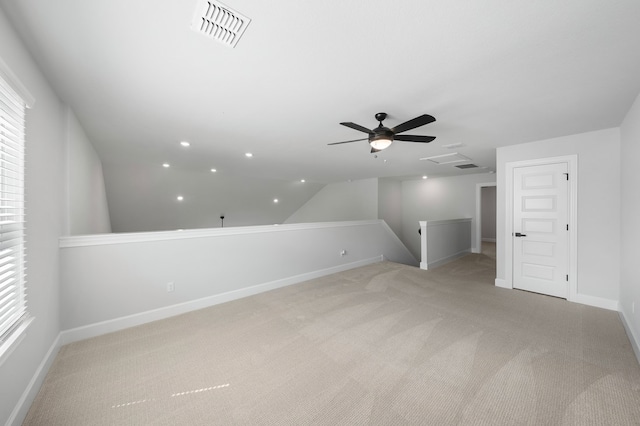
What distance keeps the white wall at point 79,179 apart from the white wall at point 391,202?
686cm

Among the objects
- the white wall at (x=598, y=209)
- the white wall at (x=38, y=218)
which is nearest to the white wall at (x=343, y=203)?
the white wall at (x=598, y=209)

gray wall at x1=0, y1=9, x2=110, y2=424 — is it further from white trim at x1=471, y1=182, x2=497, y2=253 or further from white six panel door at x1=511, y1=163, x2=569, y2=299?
white trim at x1=471, y1=182, x2=497, y2=253

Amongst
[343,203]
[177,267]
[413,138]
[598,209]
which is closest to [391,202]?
[343,203]

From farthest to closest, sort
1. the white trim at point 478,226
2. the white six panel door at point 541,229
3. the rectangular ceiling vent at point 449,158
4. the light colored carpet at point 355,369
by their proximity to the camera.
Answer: the white trim at point 478,226, the rectangular ceiling vent at point 449,158, the white six panel door at point 541,229, the light colored carpet at point 355,369

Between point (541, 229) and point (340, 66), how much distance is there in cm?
404

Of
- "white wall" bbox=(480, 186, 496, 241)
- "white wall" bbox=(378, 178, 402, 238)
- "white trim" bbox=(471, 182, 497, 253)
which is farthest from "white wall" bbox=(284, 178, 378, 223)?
"white wall" bbox=(480, 186, 496, 241)

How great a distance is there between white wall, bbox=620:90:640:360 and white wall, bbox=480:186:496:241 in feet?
23.2

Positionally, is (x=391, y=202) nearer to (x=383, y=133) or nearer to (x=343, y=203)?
(x=343, y=203)

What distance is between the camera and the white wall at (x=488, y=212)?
31.1 ft

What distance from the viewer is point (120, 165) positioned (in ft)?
17.4

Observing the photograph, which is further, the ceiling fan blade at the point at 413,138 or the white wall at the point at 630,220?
the ceiling fan blade at the point at 413,138

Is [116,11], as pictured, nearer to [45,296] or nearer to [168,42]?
[168,42]

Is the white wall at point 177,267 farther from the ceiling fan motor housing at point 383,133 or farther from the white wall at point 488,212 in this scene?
the white wall at point 488,212

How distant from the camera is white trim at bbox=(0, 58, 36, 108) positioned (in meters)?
1.34
